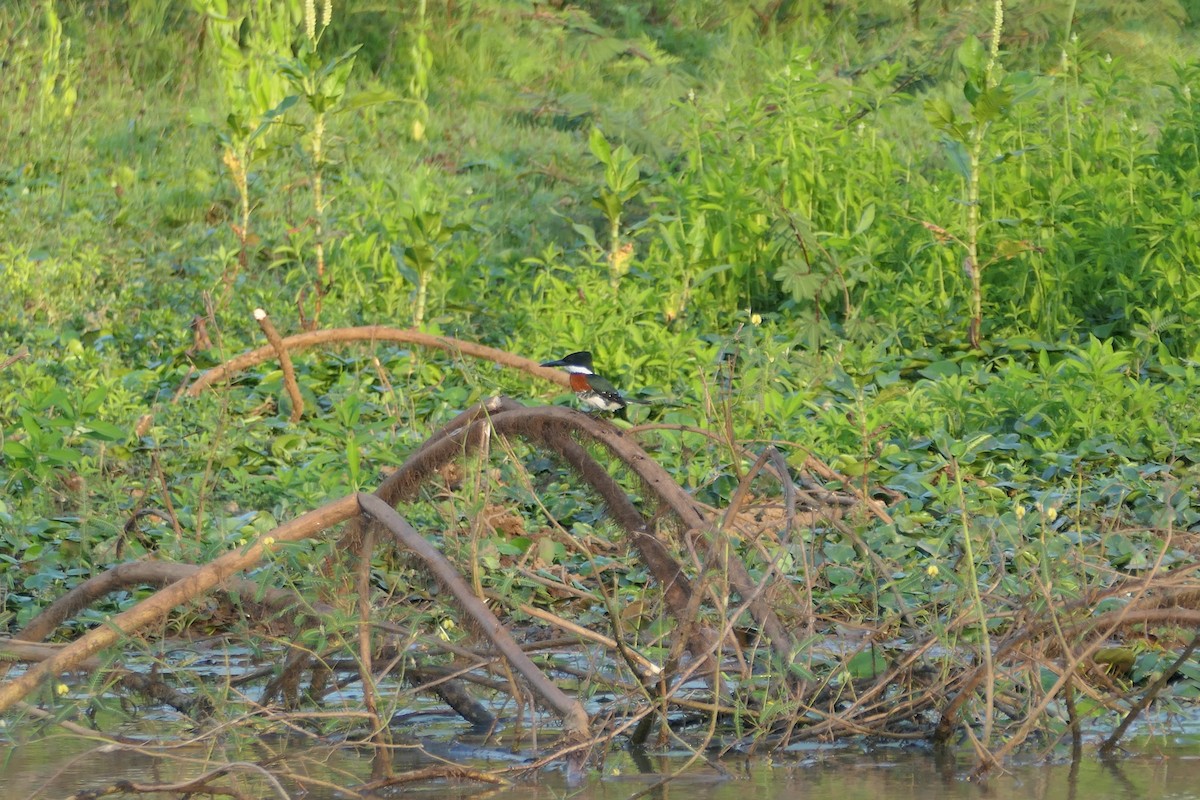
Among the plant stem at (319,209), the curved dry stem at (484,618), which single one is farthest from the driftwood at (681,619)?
the plant stem at (319,209)

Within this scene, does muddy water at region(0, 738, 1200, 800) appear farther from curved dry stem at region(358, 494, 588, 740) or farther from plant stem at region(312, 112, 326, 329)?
plant stem at region(312, 112, 326, 329)

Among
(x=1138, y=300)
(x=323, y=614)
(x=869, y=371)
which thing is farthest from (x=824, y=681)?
(x=1138, y=300)

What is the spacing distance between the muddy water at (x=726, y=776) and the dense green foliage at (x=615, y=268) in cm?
47

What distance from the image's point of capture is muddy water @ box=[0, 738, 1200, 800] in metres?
3.18

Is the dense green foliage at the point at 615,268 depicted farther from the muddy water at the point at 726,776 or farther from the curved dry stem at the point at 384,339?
the muddy water at the point at 726,776

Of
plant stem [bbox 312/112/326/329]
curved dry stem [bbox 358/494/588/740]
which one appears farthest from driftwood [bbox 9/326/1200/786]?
plant stem [bbox 312/112/326/329]

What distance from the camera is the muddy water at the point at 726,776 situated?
3176 mm

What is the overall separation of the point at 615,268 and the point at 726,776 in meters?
3.80

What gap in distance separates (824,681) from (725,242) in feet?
13.0

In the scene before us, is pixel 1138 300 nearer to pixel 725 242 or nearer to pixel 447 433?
pixel 725 242

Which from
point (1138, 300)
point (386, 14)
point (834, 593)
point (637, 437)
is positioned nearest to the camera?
point (834, 593)

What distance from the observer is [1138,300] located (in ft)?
→ 21.1

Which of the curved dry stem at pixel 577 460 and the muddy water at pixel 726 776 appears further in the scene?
the curved dry stem at pixel 577 460

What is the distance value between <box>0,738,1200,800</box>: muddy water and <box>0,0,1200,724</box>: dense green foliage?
1.53ft
